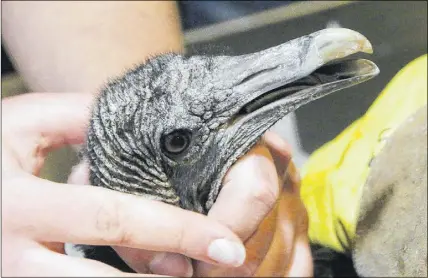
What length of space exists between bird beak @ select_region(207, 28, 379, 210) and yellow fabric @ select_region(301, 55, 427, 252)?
13 cm

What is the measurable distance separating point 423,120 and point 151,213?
1.27ft

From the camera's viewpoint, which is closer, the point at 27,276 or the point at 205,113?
the point at 27,276

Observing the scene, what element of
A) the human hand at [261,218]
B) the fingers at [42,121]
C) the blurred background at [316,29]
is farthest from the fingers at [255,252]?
the fingers at [42,121]

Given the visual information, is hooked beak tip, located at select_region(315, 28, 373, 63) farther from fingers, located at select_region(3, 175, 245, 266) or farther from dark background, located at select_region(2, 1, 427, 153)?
fingers, located at select_region(3, 175, 245, 266)

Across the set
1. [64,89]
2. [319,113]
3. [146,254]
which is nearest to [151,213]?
[146,254]

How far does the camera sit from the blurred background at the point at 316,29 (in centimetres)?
54

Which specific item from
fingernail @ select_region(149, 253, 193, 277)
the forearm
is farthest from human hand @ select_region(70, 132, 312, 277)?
the forearm

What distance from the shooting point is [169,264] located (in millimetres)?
629

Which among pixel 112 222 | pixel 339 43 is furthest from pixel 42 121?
pixel 339 43

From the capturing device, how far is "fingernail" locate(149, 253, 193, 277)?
622 millimetres

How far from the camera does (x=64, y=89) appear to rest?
1.07 m

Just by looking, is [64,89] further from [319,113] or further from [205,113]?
[319,113]

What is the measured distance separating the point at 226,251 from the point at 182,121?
0.17 m

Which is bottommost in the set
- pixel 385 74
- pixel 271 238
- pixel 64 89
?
pixel 271 238
